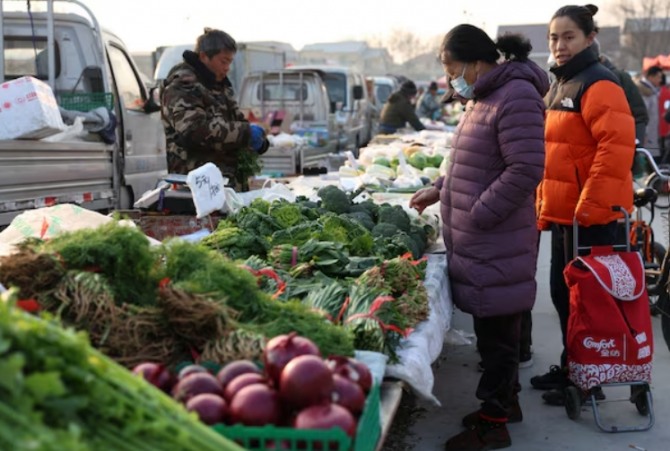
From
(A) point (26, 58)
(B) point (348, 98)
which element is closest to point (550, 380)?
(A) point (26, 58)

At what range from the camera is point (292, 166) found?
1135 cm

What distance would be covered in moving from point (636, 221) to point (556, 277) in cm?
215

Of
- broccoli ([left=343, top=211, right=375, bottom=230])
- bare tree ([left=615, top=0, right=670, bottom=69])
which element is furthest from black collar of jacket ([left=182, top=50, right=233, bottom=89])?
bare tree ([left=615, top=0, right=670, bottom=69])

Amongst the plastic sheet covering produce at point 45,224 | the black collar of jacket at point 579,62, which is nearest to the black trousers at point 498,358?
the black collar of jacket at point 579,62

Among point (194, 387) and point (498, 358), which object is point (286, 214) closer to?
point (498, 358)

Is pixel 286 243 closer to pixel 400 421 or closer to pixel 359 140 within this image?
pixel 400 421

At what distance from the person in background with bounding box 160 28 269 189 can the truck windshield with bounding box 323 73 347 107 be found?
13.6 meters

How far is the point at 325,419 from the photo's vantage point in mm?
2107

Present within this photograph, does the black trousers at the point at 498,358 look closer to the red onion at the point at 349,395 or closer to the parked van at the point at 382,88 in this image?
the red onion at the point at 349,395

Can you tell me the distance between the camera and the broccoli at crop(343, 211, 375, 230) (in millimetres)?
4949

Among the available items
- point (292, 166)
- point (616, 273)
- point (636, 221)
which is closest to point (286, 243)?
point (616, 273)

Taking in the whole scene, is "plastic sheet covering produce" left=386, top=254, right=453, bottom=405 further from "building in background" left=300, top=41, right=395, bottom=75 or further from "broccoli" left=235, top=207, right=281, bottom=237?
"building in background" left=300, top=41, right=395, bottom=75

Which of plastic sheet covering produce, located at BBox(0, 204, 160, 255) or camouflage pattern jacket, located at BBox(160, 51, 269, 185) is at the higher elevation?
camouflage pattern jacket, located at BBox(160, 51, 269, 185)

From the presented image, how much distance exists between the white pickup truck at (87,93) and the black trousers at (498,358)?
3.78m
